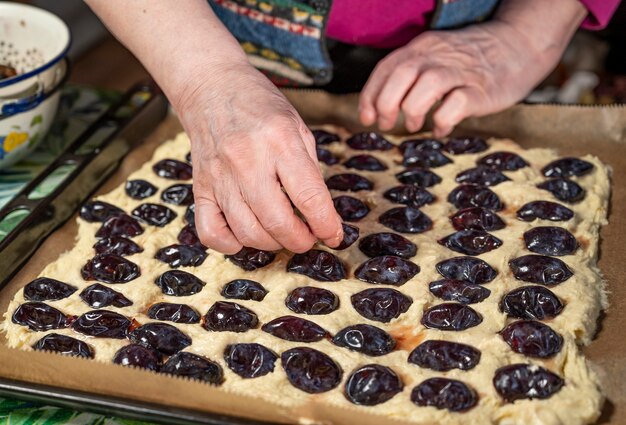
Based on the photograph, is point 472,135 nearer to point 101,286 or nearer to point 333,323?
point 333,323

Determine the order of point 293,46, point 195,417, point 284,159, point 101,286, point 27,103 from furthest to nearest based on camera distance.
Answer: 1. point 293,46
2. point 27,103
3. point 101,286
4. point 284,159
5. point 195,417

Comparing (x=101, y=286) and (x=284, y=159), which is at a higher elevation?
(x=284, y=159)

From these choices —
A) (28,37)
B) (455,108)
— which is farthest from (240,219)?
(28,37)

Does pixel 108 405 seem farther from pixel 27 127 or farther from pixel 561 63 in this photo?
pixel 561 63

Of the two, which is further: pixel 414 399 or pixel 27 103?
pixel 27 103

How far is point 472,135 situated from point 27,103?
1.22m

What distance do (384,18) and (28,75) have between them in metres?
0.96

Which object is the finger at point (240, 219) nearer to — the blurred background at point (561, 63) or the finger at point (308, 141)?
the finger at point (308, 141)

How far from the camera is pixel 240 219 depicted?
1.45 m

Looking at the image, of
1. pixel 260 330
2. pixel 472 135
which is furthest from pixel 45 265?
pixel 472 135

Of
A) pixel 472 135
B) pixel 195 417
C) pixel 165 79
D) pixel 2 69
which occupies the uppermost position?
pixel 165 79

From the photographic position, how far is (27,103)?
6.51 feet

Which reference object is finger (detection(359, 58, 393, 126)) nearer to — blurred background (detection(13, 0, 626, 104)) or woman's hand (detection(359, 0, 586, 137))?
woman's hand (detection(359, 0, 586, 137))

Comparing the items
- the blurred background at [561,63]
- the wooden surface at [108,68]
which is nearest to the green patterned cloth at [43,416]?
the blurred background at [561,63]
